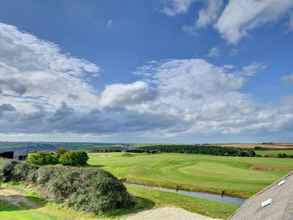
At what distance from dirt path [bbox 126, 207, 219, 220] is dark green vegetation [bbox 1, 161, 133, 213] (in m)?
2.23

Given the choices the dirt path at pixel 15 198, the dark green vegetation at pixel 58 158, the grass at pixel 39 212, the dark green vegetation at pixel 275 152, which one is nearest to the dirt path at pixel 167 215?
the grass at pixel 39 212

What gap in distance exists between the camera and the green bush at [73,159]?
56438 millimetres

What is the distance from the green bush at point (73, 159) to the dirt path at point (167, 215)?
34.8m

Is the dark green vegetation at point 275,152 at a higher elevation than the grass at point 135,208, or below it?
higher

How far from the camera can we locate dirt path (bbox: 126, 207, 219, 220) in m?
22.0

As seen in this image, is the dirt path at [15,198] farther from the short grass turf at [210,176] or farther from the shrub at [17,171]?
the short grass turf at [210,176]

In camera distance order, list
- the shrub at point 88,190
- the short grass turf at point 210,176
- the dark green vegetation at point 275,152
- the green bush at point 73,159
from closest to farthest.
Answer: the shrub at point 88,190 → the short grass turf at point 210,176 → the green bush at point 73,159 → the dark green vegetation at point 275,152

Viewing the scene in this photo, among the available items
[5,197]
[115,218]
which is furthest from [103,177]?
[5,197]

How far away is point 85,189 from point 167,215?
7.15m

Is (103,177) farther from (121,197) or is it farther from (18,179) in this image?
(18,179)

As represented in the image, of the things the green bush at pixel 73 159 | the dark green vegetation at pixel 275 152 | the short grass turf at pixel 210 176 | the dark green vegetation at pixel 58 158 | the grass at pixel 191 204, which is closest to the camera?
the grass at pixel 191 204

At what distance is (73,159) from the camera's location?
194 ft

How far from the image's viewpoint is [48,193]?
29.4 metres

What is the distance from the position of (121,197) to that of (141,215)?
249 cm
